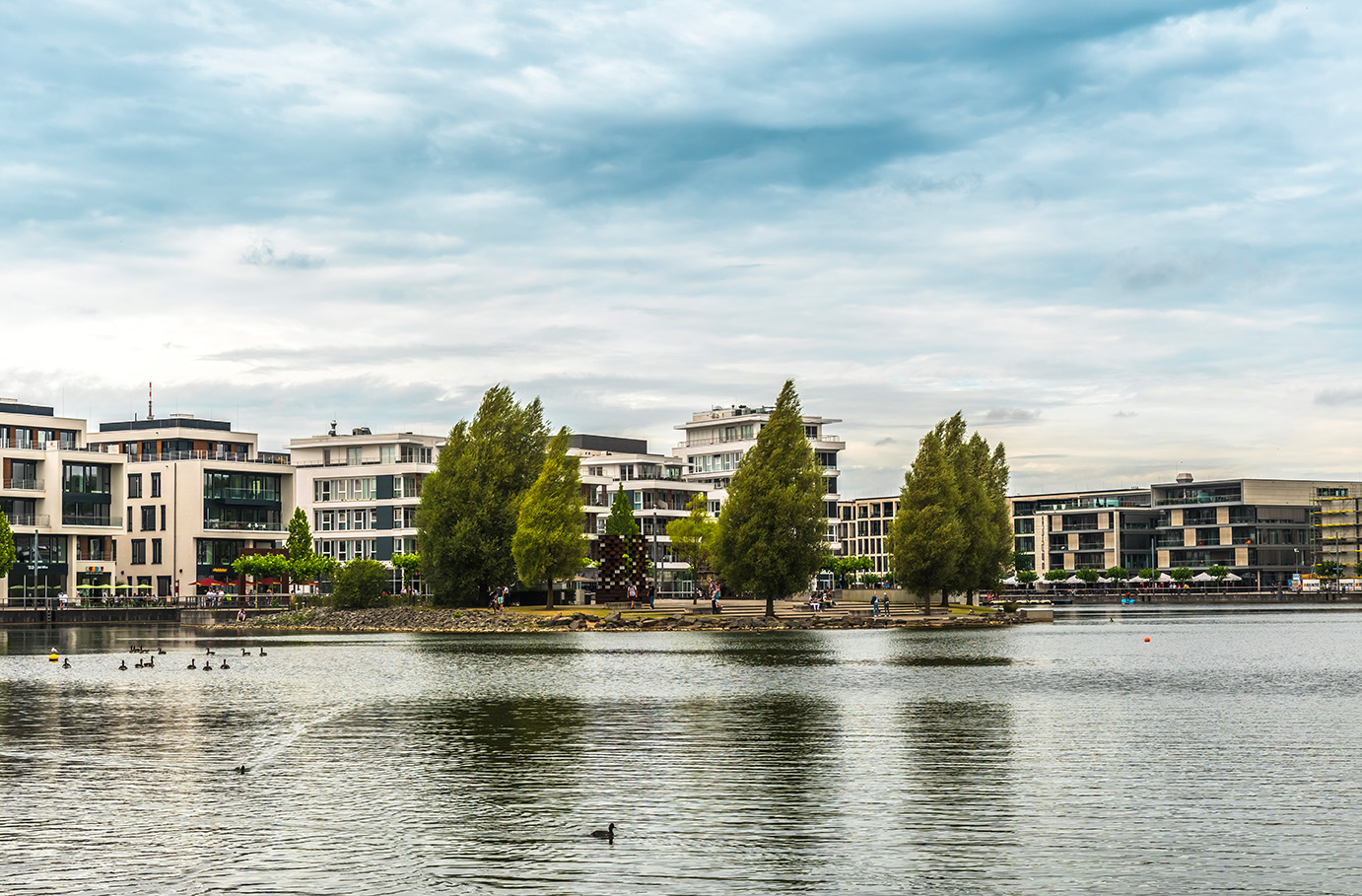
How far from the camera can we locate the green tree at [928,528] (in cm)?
12281

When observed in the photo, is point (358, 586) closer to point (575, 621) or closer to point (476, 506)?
point (476, 506)

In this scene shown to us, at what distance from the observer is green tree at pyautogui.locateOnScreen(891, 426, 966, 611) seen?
122812mm

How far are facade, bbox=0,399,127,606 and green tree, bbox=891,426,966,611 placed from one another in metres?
88.5

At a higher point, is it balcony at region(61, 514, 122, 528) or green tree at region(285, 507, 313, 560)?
balcony at region(61, 514, 122, 528)

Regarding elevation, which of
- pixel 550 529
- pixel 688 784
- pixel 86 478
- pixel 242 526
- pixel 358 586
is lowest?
pixel 688 784

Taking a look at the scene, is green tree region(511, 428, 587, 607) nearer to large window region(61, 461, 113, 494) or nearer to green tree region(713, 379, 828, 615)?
green tree region(713, 379, 828, 615)

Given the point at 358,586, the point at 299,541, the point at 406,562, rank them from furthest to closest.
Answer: the point at 406,562
the point at 299,541
the point at 358,586

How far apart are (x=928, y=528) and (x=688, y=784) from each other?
97.3 meters

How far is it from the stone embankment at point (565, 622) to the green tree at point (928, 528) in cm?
396

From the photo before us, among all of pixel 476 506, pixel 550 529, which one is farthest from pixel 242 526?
pixel 550 529

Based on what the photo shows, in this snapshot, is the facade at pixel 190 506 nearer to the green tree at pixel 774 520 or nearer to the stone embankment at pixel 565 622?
the stone embankment at pixel 565 622

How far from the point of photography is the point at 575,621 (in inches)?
4628

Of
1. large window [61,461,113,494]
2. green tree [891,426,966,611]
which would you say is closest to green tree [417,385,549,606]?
green tree [891,426,966,611]

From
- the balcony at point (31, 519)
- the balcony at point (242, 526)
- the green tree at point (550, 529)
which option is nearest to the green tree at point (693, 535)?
the green tree at point (550, 529)
